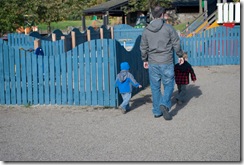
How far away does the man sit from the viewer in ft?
21.4

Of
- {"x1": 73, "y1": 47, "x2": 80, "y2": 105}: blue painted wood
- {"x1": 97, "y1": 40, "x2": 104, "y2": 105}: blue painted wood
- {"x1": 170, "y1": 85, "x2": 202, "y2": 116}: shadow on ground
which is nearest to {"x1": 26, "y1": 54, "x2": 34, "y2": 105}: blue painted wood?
{"x1": 73, "y1": 47, "x2": 80, "y2": 105}: blue painted wood

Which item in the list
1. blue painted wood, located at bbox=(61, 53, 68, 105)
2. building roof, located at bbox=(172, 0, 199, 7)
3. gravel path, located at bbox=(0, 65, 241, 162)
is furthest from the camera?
building roof, located at bbox=(172, 0, 199, 7)

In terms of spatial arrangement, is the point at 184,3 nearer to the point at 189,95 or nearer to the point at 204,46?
the point at 204,46

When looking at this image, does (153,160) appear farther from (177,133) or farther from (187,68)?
(187,68)

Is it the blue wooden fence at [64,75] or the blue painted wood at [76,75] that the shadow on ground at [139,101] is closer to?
the blue wooden fence at [64,75]

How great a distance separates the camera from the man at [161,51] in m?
6.53

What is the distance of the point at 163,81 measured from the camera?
679 cm

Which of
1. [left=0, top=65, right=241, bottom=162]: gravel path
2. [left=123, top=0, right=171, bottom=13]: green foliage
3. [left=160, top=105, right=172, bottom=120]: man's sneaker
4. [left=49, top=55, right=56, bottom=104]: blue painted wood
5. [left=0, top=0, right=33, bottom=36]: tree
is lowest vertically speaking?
[left=0, top=65, right=241, bottom=162]: gravel path

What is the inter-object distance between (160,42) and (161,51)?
0.15 m

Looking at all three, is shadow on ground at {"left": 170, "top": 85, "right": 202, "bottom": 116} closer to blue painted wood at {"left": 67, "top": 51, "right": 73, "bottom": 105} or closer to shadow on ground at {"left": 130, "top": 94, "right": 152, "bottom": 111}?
shadow on ground at {"left": 130, "top": 94, "right": 152, "bottom": 111}

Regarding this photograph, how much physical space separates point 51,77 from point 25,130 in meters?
2.14

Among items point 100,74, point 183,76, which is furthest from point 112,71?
point 183,76

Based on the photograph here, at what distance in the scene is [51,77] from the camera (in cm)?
854

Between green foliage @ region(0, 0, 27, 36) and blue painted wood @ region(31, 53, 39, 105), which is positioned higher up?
green foliage @ region(0, 0, 27, 36)
